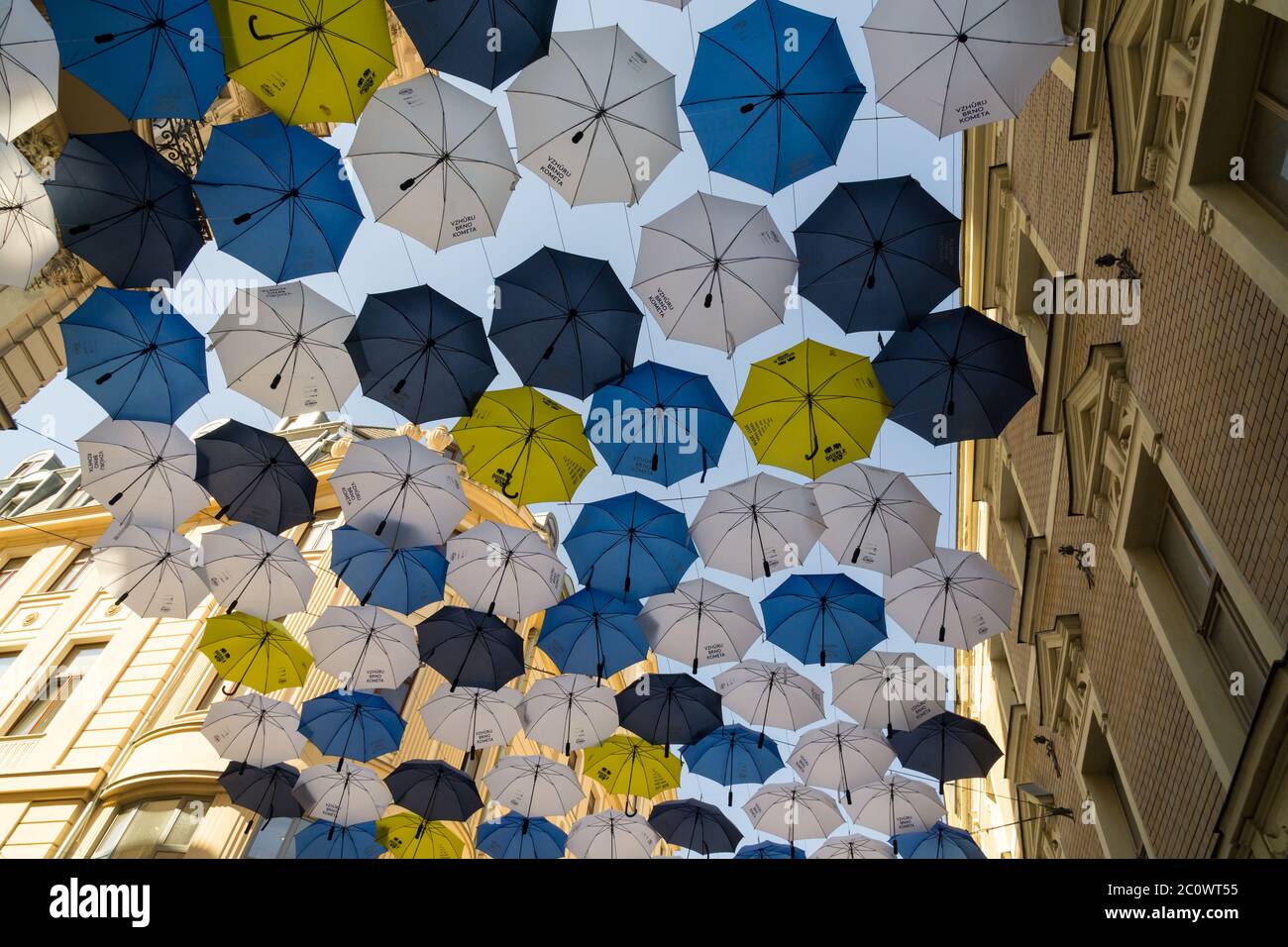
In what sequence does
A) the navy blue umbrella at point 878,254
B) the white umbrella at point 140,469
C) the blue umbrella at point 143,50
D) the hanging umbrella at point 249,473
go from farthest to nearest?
the hanging umbrella at point 249,473, the white umbrella at point 140,469, the navy blue umbrella at point 878,254, the blue umbrella at point 143,50

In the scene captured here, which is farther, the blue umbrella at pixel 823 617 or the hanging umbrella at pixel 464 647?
the hanging umbrella at pixel 464 647

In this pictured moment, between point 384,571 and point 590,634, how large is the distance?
137 inches

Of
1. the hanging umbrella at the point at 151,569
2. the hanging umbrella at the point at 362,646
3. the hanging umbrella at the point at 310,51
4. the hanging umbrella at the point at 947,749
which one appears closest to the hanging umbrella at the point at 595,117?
the hanging umbrella at the point at 310,51

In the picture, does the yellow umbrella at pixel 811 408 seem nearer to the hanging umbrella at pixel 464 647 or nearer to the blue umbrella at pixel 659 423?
the blue umbrella at pixel 659 423

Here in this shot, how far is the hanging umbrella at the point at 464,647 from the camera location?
1289 centimetres

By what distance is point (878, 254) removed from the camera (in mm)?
A: 9258

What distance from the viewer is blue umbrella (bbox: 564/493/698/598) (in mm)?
12367

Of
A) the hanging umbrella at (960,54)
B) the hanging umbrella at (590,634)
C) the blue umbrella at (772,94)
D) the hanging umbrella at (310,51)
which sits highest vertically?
the hanging umbrella at (960,54)

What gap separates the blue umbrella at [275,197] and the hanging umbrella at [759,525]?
6374 mm

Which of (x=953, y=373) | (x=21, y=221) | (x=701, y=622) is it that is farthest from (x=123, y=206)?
(x=953, y=373)

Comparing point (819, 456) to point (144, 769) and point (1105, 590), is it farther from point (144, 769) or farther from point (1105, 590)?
point (144, 769)

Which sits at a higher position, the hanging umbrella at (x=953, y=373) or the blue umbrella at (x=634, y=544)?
the hanging umbrella at (x=953, y=373)

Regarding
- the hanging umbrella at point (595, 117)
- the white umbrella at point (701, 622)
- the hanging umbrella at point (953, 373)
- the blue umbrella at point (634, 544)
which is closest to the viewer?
the hanging umbrella at point (595, 117)
